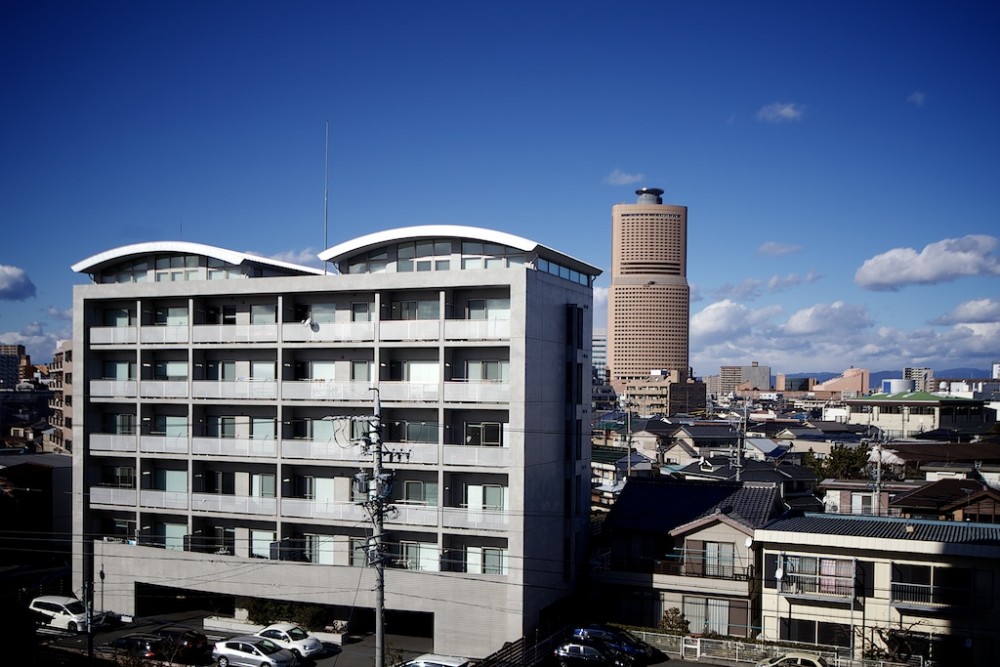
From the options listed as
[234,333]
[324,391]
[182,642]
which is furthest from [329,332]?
[182,642]

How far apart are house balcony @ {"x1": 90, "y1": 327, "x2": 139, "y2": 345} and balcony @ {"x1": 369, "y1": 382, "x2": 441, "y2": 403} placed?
12.0 m

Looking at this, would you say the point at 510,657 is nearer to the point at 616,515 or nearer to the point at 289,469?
the point at 616,515

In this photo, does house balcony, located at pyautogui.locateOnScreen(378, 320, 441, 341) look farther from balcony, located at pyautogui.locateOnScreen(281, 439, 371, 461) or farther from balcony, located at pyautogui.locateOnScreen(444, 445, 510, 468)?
balcony, located at pyautogui.locateOnScreen(281, 439, 371, 461)

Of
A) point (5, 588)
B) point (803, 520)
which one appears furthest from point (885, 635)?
point (5, 588)

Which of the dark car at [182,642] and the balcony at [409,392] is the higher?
the balcony at [409,392]

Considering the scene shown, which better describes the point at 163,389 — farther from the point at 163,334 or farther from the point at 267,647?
the point at 267,647

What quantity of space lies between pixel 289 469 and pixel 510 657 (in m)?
11.6

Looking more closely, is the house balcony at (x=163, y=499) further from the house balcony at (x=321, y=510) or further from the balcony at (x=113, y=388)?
the house balcony at (x=321, y=510)

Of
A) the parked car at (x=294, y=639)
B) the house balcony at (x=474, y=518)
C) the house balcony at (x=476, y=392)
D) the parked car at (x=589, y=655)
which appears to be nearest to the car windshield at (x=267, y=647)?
the parked car at (x=294, y=639)

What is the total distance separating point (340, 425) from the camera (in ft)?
102

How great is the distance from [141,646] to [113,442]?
9.68 meters

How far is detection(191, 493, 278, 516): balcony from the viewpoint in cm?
3144

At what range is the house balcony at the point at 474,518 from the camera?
93.6 feet

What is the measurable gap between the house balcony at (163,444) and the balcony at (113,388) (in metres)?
2.09
